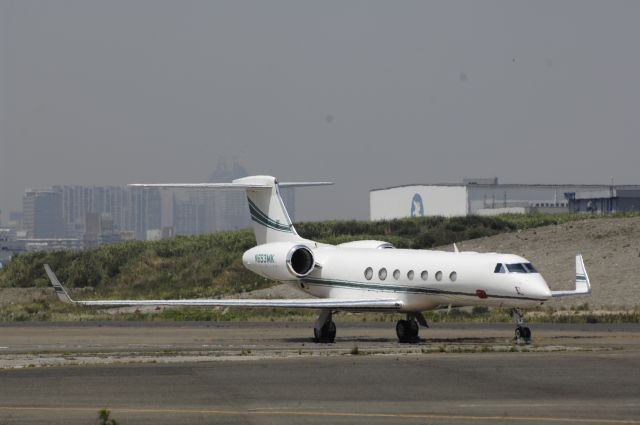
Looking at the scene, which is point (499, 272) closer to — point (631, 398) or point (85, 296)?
point (631, 398)

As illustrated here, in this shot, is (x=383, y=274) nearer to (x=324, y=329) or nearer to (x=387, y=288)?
(x=387, y=288)

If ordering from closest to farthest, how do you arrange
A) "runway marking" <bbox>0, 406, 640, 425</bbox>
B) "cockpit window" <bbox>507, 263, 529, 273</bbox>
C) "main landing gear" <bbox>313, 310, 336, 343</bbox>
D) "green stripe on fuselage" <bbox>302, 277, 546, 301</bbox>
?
"runway marking" <bbox>0, 406, 640, 425</bbox> → "cockpit window" <bbox>507, 263, 529, 273</bbox> → "green stripe on fuselage" <bbox>302, 277, 546, 301</bbox> → "main landing gear" <bbox>313, 310, 336, 343</bbox>

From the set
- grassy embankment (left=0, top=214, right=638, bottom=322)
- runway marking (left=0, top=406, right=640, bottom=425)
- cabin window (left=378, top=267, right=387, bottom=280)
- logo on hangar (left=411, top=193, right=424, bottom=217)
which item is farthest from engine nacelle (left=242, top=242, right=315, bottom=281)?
logo on hangar (left=411, top=193, right=424, bottom=217)

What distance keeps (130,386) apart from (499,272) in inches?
518

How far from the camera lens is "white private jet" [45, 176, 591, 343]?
100 ft

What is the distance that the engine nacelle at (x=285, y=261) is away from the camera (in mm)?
34312

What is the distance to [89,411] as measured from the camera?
16.8 m

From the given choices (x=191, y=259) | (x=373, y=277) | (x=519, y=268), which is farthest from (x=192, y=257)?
(x=519, y=268)

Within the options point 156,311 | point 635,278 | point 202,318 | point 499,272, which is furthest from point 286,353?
point 635,278

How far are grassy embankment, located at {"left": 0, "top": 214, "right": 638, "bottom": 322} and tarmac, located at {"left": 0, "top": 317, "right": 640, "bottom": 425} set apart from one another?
27.8 metres

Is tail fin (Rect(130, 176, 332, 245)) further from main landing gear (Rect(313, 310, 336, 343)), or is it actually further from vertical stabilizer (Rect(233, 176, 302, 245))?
main landing gear (Rect(313, 310, 336, 343))

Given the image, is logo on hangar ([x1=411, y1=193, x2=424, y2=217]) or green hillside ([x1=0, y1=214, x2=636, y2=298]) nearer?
green hillside ([x1=0, y1=214, x2=636, y2=298])

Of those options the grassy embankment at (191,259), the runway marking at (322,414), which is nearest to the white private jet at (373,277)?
the runway marking at (322,414)

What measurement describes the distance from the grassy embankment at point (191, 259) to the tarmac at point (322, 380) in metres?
27.8
